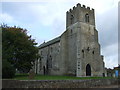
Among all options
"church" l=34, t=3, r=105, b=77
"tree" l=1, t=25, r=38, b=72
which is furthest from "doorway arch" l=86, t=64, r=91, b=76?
"tree" l=1, t=25, r=38, b=72

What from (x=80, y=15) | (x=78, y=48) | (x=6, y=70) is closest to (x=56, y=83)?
(x=6, y=70)

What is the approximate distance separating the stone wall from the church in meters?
10.6

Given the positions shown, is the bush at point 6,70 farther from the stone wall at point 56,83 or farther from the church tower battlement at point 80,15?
the church tower battlement at point 80,15

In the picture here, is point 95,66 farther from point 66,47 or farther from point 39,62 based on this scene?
point 39,62

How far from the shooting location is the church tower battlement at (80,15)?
145ft

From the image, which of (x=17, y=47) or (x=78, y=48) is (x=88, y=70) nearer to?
(x=78, y=48)

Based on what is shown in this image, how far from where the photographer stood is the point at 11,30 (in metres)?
31.6

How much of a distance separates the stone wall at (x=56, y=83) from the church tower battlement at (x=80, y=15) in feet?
64.3

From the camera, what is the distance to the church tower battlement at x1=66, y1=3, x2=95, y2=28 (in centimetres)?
4406

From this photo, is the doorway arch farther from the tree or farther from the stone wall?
the tree

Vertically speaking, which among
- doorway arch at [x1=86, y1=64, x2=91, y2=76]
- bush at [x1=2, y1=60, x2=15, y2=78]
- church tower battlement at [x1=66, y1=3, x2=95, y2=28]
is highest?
church tower battlement at [x1=66, y1=3, x2=95, y2=28]

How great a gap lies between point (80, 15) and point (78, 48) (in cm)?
950

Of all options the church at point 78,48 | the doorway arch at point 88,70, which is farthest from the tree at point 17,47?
the doorway arch at point 88,70

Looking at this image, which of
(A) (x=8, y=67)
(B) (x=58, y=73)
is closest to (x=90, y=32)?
(B) (x=58, y=73)
